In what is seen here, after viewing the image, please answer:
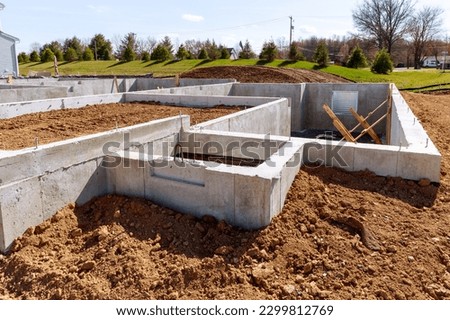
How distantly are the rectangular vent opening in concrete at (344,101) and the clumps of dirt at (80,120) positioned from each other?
5979 millimetres

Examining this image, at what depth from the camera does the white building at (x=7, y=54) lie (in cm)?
2705

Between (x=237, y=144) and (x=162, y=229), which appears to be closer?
(x=162, y=229)

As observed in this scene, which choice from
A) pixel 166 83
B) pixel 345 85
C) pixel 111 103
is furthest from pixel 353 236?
pixel 166 83

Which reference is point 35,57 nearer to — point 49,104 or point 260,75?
point 260,75

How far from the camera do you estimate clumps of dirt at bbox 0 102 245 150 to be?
6176 millimetres

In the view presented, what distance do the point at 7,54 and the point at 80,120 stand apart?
23.9 meters

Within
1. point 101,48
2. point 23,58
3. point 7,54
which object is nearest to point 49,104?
point 7,54

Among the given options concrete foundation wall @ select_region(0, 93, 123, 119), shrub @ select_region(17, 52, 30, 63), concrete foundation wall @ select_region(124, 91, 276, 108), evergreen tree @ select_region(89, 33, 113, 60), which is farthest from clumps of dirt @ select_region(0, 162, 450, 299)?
shrub @ select_region(17, 52, 30, 63)

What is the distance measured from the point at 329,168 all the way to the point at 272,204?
1655 mm

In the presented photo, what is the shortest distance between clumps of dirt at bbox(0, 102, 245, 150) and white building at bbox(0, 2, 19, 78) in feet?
68.6

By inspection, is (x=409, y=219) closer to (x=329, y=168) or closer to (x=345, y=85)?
(x=329, y=168)

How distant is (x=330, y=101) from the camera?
51.0 ft

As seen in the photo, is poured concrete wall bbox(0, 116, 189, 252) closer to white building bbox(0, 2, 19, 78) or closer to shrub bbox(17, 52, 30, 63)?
white building bbox(0, 2, 19, 78)

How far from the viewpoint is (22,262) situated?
3.99m
